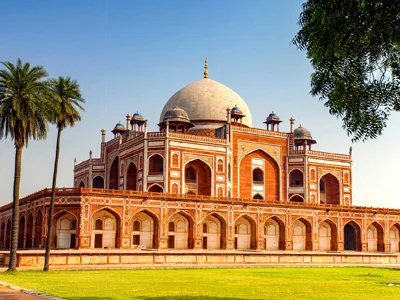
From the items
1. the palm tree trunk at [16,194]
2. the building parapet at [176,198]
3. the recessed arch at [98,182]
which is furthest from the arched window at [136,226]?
the recessed arch at [98,182]

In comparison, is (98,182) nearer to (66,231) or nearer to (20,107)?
(66,231)

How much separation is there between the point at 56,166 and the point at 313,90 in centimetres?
1918

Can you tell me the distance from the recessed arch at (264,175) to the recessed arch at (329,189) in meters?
6.12

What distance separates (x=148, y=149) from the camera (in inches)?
2045

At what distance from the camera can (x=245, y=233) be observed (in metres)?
50.2

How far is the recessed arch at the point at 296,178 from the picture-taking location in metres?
60.8

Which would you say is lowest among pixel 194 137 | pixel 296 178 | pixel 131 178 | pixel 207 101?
pixel 131 178

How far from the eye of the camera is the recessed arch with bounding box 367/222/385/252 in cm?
5594

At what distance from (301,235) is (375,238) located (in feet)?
30.8

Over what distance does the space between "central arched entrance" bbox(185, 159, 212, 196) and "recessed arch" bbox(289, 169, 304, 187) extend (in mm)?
11830

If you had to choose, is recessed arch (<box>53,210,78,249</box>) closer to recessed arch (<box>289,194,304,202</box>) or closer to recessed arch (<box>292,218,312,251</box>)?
recessed arch (<box>292,218,312,251</box>)

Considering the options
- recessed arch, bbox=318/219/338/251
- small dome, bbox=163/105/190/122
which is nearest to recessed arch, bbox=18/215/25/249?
small dome, bbox=163/105/190/122

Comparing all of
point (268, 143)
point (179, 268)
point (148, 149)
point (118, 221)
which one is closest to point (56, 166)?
point (179, 268)

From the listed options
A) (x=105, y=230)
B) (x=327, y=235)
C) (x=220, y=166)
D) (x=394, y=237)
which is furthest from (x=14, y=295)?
(x=394, y=237)
